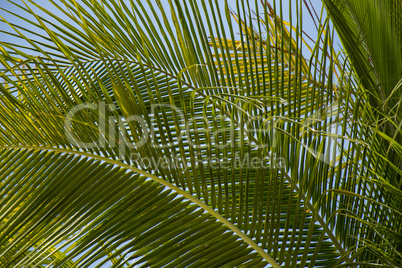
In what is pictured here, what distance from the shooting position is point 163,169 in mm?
663

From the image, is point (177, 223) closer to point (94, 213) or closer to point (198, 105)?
point (94, 213)

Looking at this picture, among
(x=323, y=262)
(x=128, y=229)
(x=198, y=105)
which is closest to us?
(x=128, y=229)

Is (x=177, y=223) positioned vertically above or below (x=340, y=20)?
below

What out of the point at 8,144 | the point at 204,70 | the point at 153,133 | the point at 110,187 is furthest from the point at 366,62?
the point at 8,144

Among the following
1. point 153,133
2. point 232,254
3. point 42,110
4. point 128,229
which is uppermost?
point 42,110

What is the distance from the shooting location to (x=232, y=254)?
0.62m

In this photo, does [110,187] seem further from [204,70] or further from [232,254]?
[204,70]

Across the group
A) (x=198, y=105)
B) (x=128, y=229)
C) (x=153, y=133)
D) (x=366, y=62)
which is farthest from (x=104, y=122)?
(x=366, y=62)

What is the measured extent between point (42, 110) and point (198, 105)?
51 cm

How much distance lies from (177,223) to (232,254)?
11 centimetres

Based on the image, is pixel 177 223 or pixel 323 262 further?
pixel 323 262

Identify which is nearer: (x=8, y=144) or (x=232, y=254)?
(x=232, y=254)

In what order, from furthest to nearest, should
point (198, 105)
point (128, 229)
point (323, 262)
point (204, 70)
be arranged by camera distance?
point (198, 105) → point (204, 70) → point (323, 262) → point (128, 229)

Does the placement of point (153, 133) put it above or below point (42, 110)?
below
